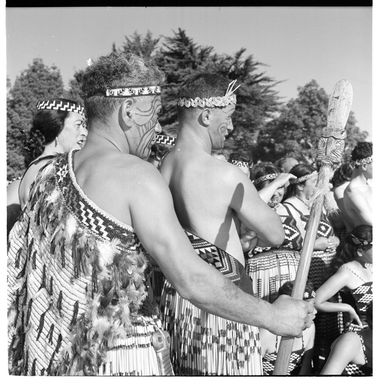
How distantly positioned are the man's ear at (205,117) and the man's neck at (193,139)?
2cm

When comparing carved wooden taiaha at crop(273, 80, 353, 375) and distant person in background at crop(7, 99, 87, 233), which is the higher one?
distant person in background at crop(7, 99, 87, 233)

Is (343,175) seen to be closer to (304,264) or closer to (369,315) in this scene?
(369,315)

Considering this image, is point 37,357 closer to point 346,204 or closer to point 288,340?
point 288,340

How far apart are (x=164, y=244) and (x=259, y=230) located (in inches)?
32.9

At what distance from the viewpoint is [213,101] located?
2.83 m

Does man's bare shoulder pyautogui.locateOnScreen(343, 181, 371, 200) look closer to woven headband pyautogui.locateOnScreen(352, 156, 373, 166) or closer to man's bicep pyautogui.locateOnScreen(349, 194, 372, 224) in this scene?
man's bicep pyautogui.locateOnScreen(349, 194, 372, 224)

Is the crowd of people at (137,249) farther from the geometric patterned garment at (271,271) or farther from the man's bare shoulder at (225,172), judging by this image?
the geometric patterned garment at (271,271)

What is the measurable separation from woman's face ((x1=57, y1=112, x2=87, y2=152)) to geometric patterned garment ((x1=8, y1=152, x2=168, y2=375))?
1.24m

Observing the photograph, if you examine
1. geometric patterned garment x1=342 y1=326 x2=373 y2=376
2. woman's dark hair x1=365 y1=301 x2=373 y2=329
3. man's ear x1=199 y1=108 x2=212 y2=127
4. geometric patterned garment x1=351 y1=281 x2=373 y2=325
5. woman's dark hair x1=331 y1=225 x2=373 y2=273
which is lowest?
geometric patterned garment x1=342 y1=326 x2=373 y2=376

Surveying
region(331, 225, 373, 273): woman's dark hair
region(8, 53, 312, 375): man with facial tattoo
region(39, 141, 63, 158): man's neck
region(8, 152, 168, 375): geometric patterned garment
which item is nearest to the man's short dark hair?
region(8, 53, 312, 375): man with facial tattoo

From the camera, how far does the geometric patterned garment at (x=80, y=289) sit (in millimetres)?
1938

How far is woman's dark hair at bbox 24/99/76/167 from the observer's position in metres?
3.34

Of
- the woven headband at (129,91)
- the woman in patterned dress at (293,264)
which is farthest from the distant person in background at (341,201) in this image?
the woven headband at (129,91)

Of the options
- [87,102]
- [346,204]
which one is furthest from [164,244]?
[346,204]
